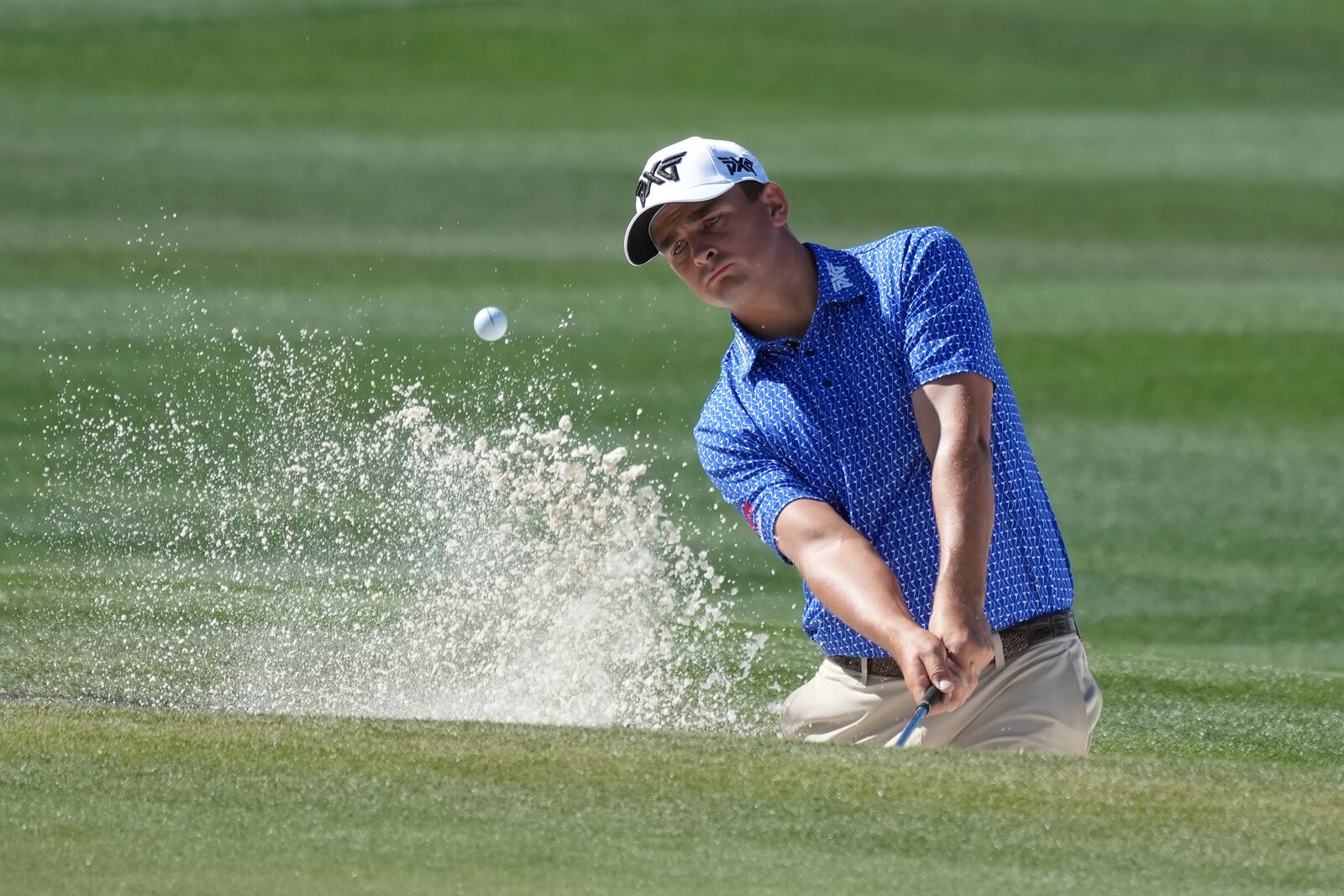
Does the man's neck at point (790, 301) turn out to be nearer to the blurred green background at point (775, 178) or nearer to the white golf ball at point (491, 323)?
the blurred green background at point (775, 178)

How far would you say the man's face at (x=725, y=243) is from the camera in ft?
9.99

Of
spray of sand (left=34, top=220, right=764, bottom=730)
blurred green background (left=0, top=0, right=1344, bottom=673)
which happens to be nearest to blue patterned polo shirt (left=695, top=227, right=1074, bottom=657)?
spray of sand (left=34, top=220, right=764, bottom=730)

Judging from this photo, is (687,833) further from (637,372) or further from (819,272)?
(637,372)

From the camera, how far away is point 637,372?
7961 millimetres

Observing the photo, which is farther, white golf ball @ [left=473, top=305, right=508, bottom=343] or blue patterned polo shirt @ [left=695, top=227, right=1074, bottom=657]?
white golf ball @ [left=473, top=305, right=508, bottom=343]

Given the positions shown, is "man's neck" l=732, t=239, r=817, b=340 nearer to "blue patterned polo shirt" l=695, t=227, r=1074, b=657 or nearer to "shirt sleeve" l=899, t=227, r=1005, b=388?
"blue patterned polo shirt" l=695, t=227, r=1074, b=657

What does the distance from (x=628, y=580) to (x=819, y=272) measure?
179 cm

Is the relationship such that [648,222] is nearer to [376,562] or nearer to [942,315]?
[942,315]

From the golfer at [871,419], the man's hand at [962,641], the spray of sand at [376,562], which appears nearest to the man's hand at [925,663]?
the man's hand at [962,641]

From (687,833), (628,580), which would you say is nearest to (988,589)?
(687,833)

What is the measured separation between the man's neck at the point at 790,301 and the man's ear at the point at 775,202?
0.04 m

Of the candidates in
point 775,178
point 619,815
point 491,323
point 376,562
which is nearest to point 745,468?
point 619,815

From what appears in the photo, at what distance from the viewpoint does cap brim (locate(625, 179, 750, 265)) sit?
301 centimetres

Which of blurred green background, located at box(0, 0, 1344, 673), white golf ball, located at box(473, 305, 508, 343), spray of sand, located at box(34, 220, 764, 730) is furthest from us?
blurred green background, located at box(0, 0, 1344, 673)
